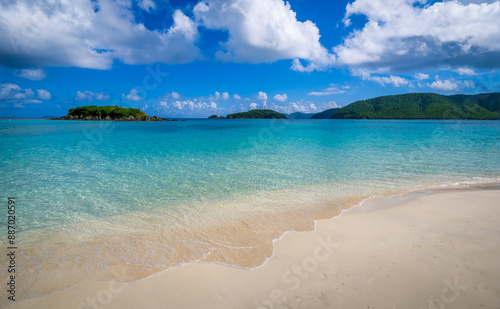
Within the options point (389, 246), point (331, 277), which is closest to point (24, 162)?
point (331, 277)

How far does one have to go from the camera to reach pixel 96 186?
37.9 ft

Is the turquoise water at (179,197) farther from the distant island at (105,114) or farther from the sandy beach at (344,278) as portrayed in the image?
the distant island at (105,114)

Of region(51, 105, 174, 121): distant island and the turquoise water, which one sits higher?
region(51, 105, 174, 121): distant island

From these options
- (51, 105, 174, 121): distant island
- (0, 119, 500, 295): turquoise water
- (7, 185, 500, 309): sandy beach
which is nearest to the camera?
(7, 185, 500, 309): sandy beach

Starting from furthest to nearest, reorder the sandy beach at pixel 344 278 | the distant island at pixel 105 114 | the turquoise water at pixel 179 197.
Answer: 1. the distant island at pixel 105 114
2. the turquoise water at pixel 179 197
3. the sandy beach at pixel 344 278

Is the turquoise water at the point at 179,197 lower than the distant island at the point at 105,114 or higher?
lower

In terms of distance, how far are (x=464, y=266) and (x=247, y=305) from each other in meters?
4.78

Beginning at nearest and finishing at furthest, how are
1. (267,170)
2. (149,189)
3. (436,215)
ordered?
(436,215), (149,189), (267,170)

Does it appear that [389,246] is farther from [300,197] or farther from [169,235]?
[169,235]

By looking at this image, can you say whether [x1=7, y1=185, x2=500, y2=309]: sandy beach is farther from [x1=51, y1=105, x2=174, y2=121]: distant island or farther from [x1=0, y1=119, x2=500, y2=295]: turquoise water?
[x1=51, y1=105, x2=174, y2=121]: distant island

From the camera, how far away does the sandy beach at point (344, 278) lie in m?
4.18

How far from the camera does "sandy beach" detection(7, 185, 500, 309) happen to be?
13.7ft

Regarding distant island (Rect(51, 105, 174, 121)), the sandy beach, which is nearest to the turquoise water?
Answer: the sandy beach

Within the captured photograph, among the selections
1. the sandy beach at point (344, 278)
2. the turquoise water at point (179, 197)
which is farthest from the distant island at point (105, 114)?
the sandy beach at point (344, 278)
